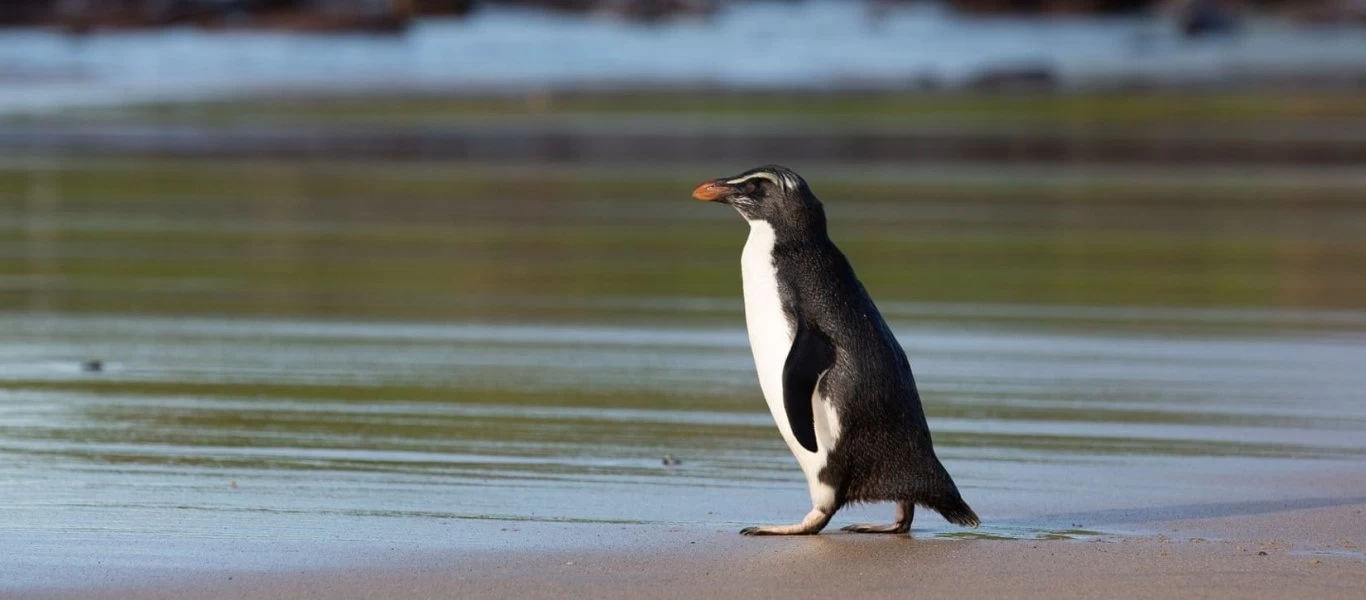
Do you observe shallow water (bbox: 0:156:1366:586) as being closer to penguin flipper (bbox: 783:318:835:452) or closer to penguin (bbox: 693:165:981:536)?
penguin (bbox: 693:165:981:536)

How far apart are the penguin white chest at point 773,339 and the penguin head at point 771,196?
0.05 m

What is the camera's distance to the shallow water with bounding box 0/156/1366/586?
20.9 feet

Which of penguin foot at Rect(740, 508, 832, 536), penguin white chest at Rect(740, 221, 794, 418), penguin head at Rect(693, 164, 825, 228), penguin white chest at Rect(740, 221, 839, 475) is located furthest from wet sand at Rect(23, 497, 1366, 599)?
penguin head at Rect(693, 164, 825, 228)

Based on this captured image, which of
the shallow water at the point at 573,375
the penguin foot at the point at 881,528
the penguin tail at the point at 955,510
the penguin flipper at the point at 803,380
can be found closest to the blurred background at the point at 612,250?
the shallow water at the point at 573,375

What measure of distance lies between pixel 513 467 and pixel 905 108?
2602cm

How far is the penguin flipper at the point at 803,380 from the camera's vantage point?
590 cm

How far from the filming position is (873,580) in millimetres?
5398

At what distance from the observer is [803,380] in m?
5.91

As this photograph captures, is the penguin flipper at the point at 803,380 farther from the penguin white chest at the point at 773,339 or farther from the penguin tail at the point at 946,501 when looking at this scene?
the penguin tail at the point at 946,501

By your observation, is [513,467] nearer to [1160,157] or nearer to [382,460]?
[382,460]

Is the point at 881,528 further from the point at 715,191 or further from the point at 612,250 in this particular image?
the point at 612,250

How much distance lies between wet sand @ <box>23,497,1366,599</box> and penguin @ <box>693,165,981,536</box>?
13 cm

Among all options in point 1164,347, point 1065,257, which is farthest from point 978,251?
point 1164,347

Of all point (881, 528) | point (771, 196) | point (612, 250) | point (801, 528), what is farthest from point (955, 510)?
point (612, 250)
